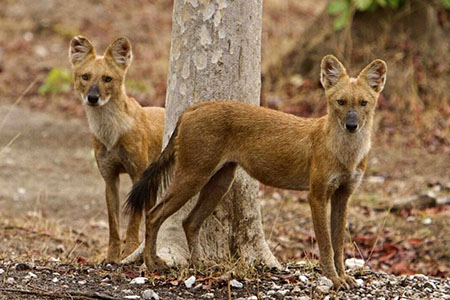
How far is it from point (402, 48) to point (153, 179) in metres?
7.00

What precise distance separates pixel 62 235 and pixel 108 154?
1561mm

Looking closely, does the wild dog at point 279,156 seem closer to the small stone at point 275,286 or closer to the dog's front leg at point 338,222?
the dog's front leg at point 338,222

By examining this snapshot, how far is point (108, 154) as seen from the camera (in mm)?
6258

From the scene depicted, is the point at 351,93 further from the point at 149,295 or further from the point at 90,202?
the point at 90,202

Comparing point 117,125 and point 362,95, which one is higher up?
point 362,95

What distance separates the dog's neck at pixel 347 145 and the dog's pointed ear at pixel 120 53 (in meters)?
2.11

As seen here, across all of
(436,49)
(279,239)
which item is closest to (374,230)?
(279,239)

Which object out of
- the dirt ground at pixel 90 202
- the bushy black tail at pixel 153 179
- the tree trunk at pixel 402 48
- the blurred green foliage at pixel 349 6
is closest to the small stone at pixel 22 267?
the dirt ground at pixel 90 202

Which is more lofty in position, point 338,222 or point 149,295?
point 338,222

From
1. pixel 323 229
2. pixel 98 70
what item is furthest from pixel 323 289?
pixel 98 70

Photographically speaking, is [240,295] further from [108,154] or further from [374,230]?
[374,230]

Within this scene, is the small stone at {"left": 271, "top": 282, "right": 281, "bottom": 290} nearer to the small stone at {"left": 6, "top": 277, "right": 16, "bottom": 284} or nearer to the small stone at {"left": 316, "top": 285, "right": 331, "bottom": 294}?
the small stone at {"left": 316, "top": 285, "right": 331, "bottom": 294}

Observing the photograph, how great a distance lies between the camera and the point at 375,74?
5.11 meters

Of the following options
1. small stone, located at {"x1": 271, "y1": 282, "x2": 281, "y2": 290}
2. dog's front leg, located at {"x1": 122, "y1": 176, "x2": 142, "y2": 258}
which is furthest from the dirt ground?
small stone, located at {"x1": 271, "y1": 282, "x2": 281, "y2": 290}
